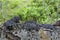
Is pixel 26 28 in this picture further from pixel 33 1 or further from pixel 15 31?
pixel 33 1

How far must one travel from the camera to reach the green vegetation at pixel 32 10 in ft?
10.8

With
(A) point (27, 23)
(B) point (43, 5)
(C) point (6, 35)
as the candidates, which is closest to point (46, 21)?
(B) point (43, 5)

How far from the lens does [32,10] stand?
130 inches

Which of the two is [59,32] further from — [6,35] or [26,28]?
[6,35]

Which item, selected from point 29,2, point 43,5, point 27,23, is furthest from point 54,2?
point 27,23

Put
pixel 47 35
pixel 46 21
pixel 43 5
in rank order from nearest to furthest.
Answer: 1. pixel 47 35
2. pixel 46 21
3. pixel 43 5

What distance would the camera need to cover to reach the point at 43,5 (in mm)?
3463

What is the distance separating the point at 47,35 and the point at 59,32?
0.16 m

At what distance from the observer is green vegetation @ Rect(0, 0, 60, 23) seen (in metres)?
3.28

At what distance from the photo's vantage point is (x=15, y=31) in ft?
8.16

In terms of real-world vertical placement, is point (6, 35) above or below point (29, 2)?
below

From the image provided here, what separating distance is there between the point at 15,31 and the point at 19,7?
1.04 metres

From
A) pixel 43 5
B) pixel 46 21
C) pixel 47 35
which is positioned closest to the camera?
pixel 47 35

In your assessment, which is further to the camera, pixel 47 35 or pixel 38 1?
pixel 38 1
